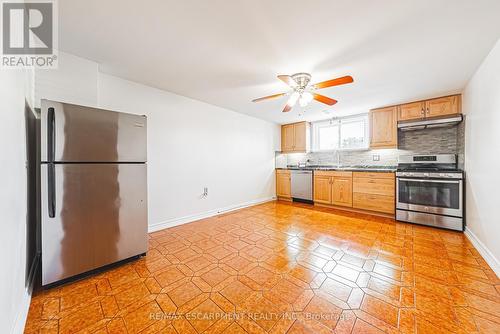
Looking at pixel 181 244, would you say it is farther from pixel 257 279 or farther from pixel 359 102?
pixel 359 102

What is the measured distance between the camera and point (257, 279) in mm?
1829

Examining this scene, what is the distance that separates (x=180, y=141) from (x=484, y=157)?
4.11 m

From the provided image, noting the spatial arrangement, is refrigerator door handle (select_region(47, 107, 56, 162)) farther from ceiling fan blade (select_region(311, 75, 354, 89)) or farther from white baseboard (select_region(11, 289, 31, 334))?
ceiling fan blade (select_region(311, 75, 354, 89))

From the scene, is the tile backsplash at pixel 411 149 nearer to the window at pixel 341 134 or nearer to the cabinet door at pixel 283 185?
the window at pixel 341 134

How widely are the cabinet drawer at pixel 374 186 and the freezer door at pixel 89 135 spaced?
157 inches

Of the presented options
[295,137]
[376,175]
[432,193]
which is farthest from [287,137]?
[432,193]

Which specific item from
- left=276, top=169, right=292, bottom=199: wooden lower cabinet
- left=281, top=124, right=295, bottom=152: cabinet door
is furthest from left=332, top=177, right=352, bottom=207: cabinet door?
left=281, top=124, right=295, bottom=152: cabinet door

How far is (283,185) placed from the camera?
547 cm

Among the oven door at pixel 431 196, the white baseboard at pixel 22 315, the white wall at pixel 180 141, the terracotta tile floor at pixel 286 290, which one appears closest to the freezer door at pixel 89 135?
the white wall at pixel 180 141

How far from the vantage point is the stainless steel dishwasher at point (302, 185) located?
4.89 metres

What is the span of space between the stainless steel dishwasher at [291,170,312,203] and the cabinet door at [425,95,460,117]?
2488 mm

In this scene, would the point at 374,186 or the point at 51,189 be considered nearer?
the point at 51,189

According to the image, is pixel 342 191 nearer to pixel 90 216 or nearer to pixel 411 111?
pixel 411 111

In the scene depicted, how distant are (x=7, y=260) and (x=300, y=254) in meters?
2.36
